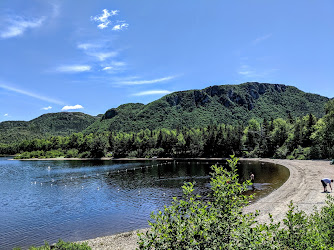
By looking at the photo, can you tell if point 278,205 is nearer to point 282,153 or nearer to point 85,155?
point 282,153

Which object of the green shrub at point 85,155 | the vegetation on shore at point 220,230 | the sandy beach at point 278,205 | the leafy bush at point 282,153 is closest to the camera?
the vegetation on shore at point 220,230

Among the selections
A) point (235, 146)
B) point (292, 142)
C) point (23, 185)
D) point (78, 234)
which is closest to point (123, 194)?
point (78, 234)

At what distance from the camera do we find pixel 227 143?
123188 mm

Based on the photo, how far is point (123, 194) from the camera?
4634 centimetres

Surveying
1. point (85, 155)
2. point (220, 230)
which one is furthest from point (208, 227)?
point (85, 155)

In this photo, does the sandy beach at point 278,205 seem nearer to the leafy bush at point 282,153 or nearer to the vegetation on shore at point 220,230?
the vegetation on shore at point 220,230

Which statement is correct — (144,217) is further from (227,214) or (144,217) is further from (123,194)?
(227,214)

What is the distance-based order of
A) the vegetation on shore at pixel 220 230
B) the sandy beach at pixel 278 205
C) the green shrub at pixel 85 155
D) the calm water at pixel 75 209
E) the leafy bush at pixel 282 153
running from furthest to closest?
the green shrub at pixel 85 155 → the leafy bush at pixel 282 153 → the calm water at pixel 75 209 → the sandy beach at pixel 278 205 → the vegetation on shore at pixel 220 230

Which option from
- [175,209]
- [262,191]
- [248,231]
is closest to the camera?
[248,231]


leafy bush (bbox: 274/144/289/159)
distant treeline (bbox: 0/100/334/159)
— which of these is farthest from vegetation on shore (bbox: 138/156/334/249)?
leafy bush (bbox: 274/144/289/159)

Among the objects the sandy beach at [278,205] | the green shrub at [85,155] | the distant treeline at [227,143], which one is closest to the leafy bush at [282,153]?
the distant treeline at [227,143]

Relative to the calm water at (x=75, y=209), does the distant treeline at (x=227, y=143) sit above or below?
above

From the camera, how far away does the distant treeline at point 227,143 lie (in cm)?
8050

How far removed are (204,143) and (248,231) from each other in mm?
126948
